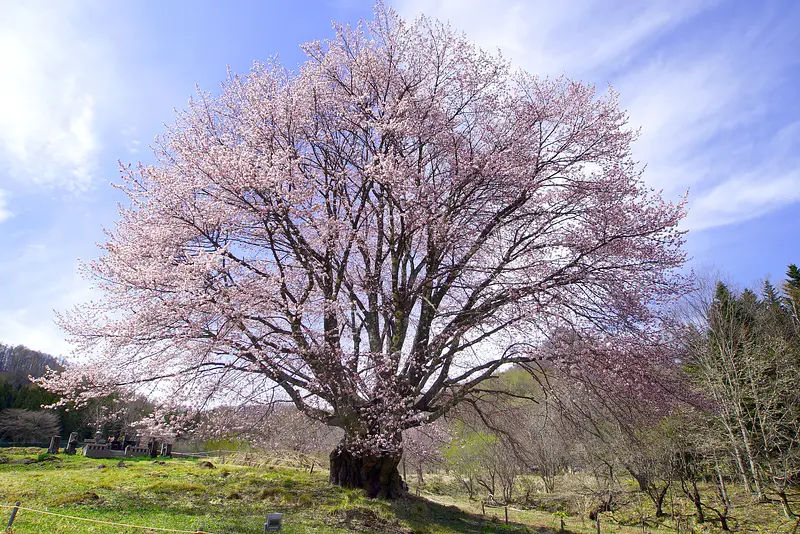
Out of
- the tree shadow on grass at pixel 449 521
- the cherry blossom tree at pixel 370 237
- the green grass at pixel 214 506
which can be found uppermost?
the cherry blossom tree at pixel 370 237

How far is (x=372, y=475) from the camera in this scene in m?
11.6

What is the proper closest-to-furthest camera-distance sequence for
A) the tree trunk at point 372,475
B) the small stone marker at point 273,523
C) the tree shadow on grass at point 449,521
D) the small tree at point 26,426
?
the small stone marker at point 273,523, the tree shadow on grass at point 449,521, the tree trunk at point 372,475, the small tree at point 26,426

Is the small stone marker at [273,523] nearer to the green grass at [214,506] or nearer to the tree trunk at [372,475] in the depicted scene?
the green grass at [214,506]

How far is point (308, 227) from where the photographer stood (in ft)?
34.7

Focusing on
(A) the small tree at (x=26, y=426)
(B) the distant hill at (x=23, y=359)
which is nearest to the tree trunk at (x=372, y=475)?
(A) the small tree at (x=26, y=426)

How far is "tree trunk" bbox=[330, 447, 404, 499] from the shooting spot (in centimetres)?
1142

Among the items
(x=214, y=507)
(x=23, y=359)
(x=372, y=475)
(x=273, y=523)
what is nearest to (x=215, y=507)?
(x=214, y=507)

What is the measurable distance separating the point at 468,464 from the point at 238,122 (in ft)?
64.5

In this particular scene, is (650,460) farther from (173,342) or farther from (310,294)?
(173,342)

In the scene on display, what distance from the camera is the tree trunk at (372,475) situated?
1142 cm

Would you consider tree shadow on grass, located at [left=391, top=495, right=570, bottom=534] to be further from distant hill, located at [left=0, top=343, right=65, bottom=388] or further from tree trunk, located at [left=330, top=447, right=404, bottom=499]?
distant hill, located at [left=0, top=343, right=65, bottom=388]

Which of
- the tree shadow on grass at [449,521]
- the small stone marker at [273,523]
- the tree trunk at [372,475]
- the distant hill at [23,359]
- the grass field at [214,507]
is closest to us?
the small stone marker at [273,523]

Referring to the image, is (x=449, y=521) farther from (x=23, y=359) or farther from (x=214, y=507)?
(x=23, y=359)

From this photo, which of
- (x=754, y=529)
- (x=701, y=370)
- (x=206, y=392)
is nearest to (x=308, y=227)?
(x=206, y=392)
